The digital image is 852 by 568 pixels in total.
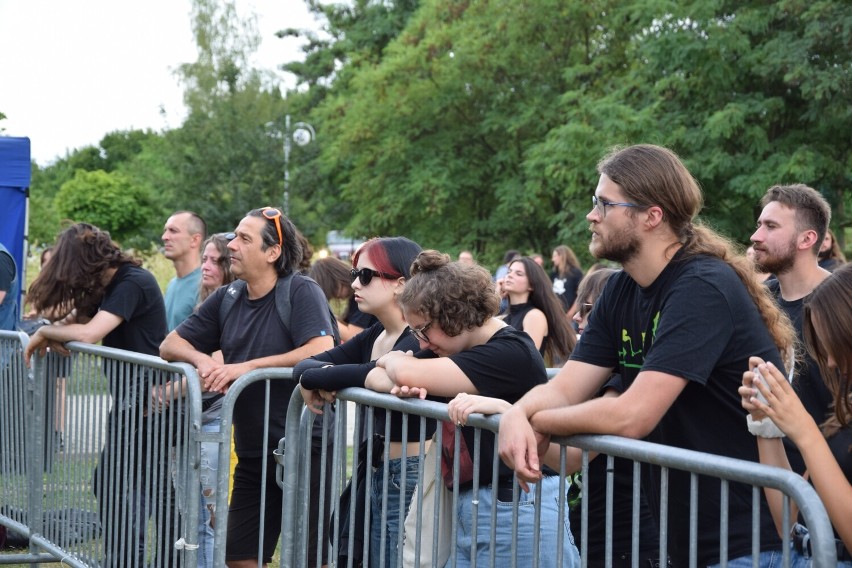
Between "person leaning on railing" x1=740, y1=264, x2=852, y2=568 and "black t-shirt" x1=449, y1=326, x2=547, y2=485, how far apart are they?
0.97m

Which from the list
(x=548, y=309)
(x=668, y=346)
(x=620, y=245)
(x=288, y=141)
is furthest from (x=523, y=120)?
(x=668, y=346)

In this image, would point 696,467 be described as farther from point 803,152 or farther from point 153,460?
point 803,152

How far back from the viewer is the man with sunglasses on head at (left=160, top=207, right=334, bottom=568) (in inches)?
199

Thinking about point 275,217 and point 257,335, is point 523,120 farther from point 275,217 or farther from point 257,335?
point 257,335

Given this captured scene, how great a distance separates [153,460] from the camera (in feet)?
16.4

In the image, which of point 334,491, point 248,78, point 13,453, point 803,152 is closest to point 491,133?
point 803,152

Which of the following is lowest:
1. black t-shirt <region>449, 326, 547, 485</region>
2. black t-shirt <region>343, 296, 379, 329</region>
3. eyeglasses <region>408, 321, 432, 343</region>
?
black t-shirt <region>449, 326, 547, 485</region>

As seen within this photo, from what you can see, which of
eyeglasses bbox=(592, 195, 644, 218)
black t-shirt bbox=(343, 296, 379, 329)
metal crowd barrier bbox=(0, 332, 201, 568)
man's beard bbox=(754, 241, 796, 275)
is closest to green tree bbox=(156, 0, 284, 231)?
black t-shirt bbox=(343, 296, 379, 329)

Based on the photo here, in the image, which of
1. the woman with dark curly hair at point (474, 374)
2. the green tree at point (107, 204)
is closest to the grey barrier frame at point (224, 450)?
the woman with dark curly hair at point (474, 374)

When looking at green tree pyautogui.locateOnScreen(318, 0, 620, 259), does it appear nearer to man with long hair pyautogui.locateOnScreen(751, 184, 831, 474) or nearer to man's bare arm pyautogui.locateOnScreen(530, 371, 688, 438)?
man with long hair pyautogui.locateOnScreen(751, 184, 831, 474)

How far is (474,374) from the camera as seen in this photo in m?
3.59

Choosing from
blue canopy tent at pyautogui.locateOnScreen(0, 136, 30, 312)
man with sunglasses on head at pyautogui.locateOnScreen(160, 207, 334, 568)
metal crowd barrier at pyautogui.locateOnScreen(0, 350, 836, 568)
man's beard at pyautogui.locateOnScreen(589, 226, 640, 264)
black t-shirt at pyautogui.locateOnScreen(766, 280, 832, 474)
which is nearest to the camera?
metal crowd barrier at pyautogui.locateOnScreen(0, 350, 836, 568)

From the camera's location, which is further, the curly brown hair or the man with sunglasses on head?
the man with sunglasses on head

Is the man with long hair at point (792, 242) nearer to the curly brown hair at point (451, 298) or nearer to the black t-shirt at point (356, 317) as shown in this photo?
the curly brown hair at point (451, 298)
